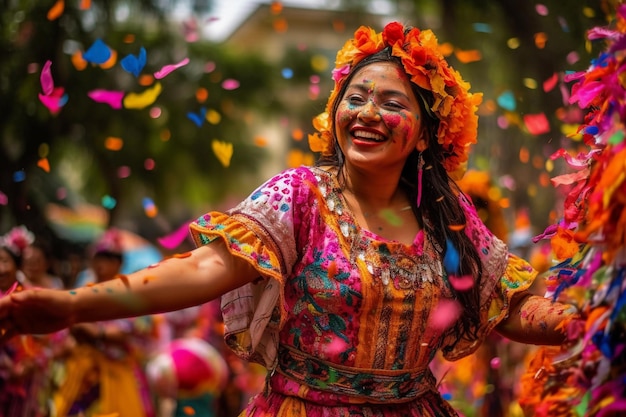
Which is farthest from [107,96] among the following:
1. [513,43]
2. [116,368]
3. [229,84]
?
[229,84]

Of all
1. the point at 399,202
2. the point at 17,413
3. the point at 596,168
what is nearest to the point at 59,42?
the point at 17,413

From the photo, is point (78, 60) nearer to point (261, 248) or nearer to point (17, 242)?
point (17, 242)

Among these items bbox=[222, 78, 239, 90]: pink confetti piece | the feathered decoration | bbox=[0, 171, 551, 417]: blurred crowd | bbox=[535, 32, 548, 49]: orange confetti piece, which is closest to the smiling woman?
the feathered decoration

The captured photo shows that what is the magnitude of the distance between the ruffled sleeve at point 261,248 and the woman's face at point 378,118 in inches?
7.4

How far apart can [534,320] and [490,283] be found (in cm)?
19

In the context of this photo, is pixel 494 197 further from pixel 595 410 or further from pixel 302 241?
pixel 595 410

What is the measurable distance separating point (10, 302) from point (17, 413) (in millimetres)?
4629

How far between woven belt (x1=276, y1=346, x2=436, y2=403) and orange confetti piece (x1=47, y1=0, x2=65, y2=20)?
8.33 m

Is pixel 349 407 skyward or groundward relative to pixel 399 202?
groundward

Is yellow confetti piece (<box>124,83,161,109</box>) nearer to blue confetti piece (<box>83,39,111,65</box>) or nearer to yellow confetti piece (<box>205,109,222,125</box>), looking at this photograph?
blue confetti piece (<box>83,39,111,65</box>)

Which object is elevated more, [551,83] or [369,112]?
[369,112]

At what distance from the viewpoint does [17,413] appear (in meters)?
6.91

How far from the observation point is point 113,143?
14758mm

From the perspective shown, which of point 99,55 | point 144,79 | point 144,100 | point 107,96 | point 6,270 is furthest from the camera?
point 144,79
